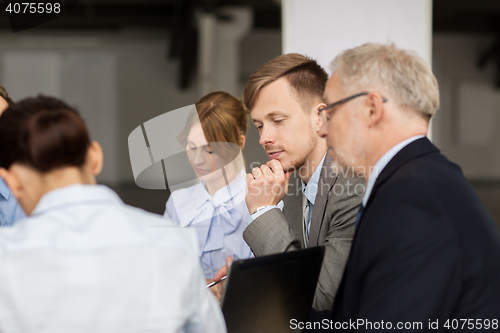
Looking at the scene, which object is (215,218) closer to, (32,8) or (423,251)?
(423,251)

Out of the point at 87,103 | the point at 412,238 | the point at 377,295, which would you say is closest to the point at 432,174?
the point at 412,238

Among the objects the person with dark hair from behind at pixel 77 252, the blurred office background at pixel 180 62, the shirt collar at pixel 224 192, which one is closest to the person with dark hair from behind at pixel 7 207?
the shirt collar at pixel 224 192

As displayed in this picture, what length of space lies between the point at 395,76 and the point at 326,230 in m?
0.55

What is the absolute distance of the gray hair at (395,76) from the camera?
1046mm

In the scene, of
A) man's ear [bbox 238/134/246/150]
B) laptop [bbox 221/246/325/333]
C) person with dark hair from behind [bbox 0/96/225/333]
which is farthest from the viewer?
man's ear [bbox 238/134/246/150]

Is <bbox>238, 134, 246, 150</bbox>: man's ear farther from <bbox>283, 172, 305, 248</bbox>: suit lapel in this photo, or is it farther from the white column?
the white column

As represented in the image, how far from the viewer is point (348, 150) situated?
112 centimetres

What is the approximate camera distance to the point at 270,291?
1.03m

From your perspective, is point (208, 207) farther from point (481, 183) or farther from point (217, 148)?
point (481, 183)

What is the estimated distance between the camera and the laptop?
957 mm

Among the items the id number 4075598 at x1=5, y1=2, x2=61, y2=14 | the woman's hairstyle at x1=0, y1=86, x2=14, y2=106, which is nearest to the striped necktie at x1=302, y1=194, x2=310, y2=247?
the woman's hairstyle at x1=0, y1=86, x2=14, y2=106

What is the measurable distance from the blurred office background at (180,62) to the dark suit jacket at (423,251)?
7.19m

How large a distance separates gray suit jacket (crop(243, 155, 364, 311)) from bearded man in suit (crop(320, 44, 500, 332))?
0.18 metres

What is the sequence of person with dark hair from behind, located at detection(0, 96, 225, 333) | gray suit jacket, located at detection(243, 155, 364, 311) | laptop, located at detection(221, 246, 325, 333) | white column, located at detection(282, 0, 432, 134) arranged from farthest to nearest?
white column, located at detection(282, 0, 432, 134) < gray suit jacket, located at detection(243, 155, 364, 311) < laptop, located at detection(221, 246, 325, 333) < person with dark hair from behind, located at detection(0, 96, 225, 333)
